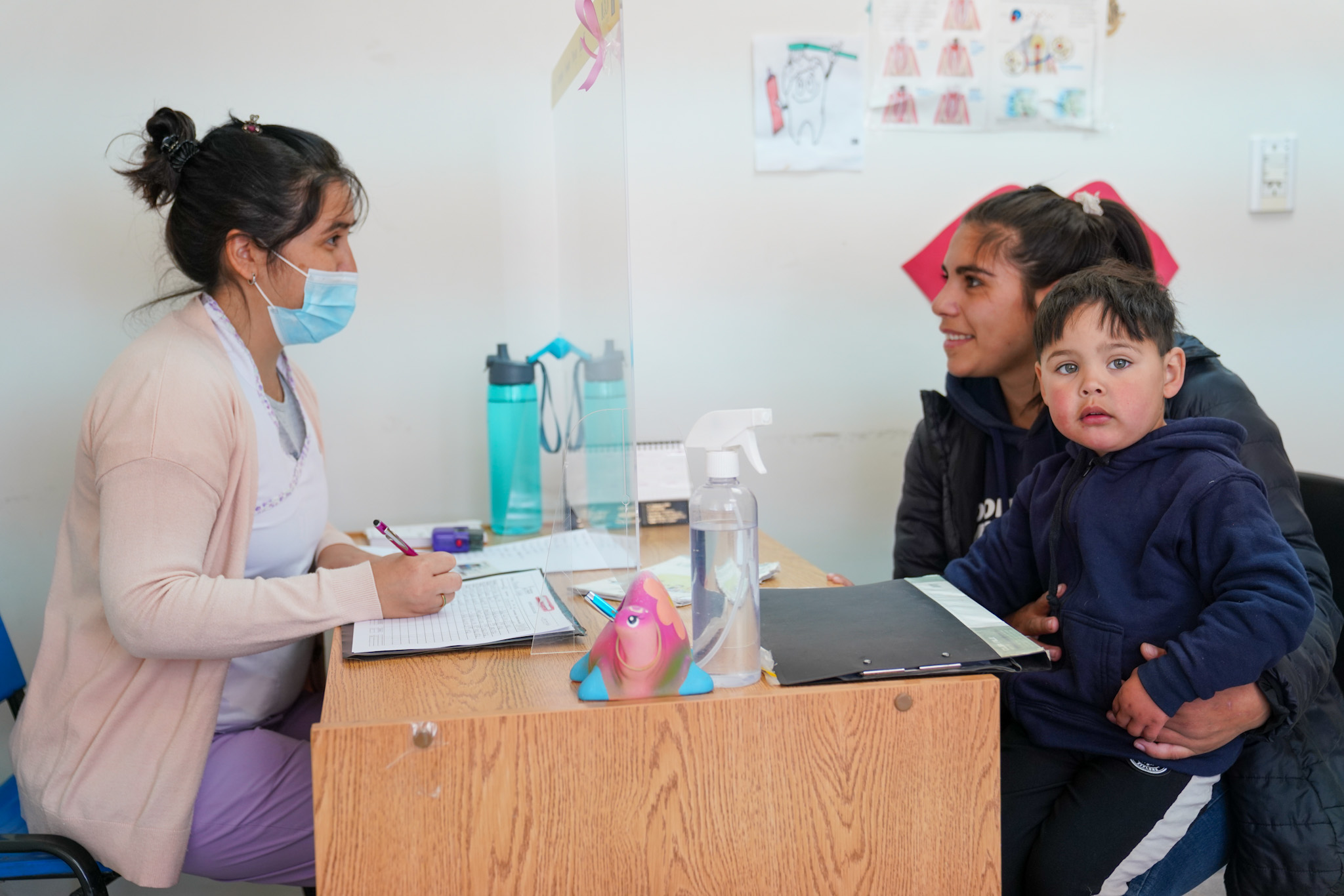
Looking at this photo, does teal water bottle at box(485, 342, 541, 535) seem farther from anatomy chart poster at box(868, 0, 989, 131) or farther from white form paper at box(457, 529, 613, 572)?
anatomy chart poster at box(868, 0, 989, 131)

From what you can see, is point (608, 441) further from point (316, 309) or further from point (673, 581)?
point (316, 309)

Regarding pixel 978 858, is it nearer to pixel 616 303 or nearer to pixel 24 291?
pixel 616 303

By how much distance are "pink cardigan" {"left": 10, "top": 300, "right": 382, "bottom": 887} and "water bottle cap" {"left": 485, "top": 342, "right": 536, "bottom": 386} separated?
58cm

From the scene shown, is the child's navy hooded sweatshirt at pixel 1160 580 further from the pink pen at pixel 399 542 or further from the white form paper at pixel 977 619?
the pink pen at pixel 399 542

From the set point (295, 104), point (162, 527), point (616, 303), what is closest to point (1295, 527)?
point (616, 303)

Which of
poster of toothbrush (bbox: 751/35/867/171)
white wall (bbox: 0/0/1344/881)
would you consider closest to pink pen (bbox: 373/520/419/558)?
white wall (bbox: 0/0/1344/881)

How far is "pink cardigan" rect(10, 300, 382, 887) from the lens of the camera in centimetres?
111

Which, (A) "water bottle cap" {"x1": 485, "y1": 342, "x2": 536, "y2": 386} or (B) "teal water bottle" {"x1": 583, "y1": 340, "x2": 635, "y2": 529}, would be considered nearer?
(B) "teal water bottle" {"x1": 583, "y1": 340, "x2": 635, "y2": 529}

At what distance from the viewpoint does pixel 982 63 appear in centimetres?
202

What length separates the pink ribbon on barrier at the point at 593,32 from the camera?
45.7 inches

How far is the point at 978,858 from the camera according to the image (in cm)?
99

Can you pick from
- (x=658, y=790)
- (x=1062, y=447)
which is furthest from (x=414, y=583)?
(x=1062, y=447)

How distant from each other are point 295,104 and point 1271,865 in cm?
189

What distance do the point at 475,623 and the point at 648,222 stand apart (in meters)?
1.03
